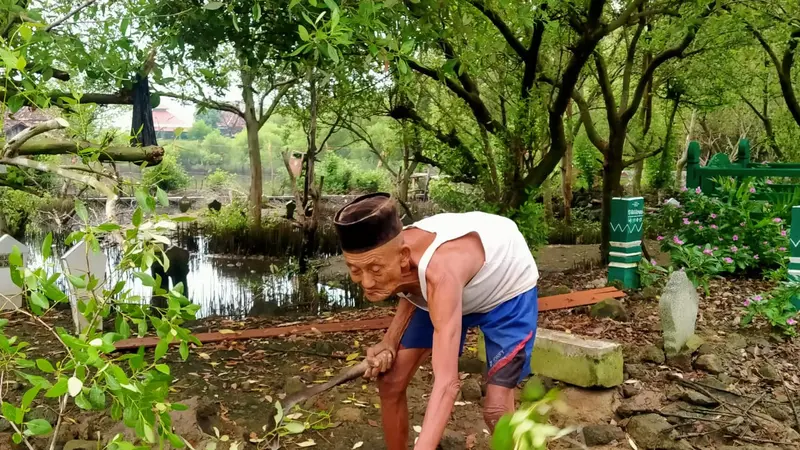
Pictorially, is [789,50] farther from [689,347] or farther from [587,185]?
[587,185]

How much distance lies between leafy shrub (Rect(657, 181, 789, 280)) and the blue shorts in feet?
13.4

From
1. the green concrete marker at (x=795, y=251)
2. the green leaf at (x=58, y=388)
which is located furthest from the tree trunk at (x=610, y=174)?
the green leaf at (x=58, y=388)

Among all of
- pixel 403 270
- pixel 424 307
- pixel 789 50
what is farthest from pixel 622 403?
pixel 789 50

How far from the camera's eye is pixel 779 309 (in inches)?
192

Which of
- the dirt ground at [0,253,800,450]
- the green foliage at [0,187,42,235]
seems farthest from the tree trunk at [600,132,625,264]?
the green foliage at [0,187,42,235]

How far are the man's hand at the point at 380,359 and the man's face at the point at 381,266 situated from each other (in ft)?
1.48

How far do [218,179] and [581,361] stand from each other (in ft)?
61.8

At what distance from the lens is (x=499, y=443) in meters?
0.71

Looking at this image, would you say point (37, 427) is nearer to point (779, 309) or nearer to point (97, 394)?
point (97, 394)

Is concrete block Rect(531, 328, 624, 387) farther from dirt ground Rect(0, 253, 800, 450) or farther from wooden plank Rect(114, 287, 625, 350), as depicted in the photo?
wooden plank Rect(114, 287, 625, 350)

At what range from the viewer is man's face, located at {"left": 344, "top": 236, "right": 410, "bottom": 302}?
2.16 m

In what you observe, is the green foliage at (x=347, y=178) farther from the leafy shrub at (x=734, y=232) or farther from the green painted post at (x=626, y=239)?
the green painted post at (x=626, y=239)

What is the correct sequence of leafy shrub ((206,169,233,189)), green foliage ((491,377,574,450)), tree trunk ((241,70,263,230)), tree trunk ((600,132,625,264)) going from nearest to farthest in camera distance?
green foliage ((491,377,574,450)), tree trunk ((600,132,625,264)), tree trunk ((241,70,263,230)), leafy shrub ((206,169,233,189))

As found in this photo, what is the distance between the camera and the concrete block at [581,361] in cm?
380
